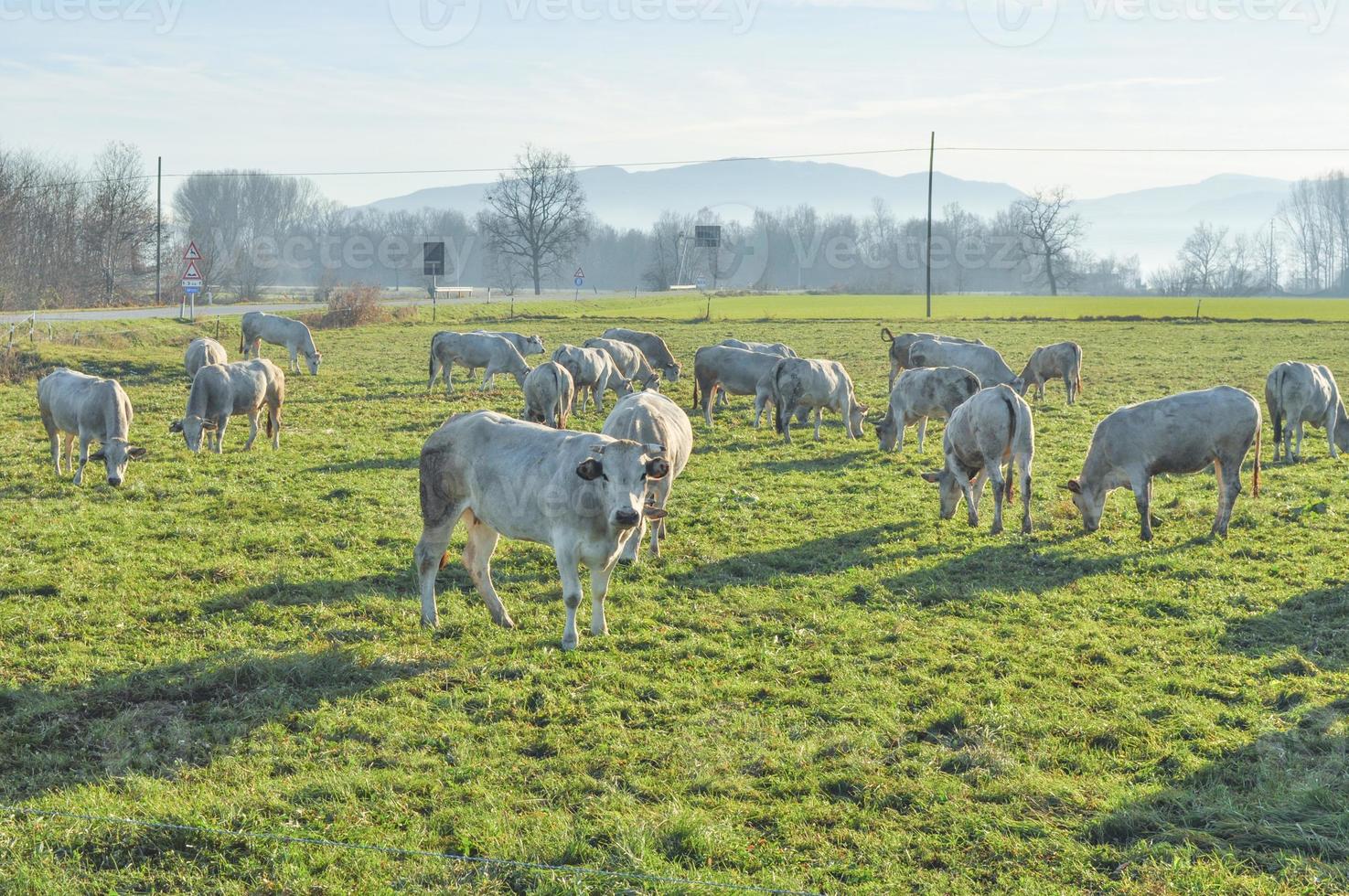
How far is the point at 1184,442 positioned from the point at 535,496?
27.5 feet

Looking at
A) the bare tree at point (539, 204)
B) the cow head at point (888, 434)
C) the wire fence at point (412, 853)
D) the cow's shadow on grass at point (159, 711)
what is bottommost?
the wire fence at point (412, 853)

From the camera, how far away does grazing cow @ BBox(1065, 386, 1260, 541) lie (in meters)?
12.5

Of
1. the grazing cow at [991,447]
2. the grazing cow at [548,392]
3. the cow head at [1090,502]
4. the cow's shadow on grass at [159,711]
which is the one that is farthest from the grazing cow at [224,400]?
the cow head at [1090,502]

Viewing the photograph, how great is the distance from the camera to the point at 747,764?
6.73 m

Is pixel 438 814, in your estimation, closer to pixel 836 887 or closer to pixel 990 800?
pixel 836 887

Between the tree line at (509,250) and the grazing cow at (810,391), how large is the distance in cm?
4211

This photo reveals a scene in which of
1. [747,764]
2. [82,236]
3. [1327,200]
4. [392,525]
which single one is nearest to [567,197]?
[82,236]

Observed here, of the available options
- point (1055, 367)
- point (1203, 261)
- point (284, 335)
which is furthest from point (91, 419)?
point (1203, 261)

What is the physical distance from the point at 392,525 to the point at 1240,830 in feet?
32.2

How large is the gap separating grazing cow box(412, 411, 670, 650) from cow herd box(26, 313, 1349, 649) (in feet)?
0.05

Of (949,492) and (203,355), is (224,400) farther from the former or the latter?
(949,492)

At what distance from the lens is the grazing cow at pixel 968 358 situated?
23062mm

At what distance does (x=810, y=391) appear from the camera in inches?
788

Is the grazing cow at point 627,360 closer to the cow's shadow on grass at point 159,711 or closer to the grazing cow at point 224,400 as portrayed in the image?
the grazing cow at point 224,400
